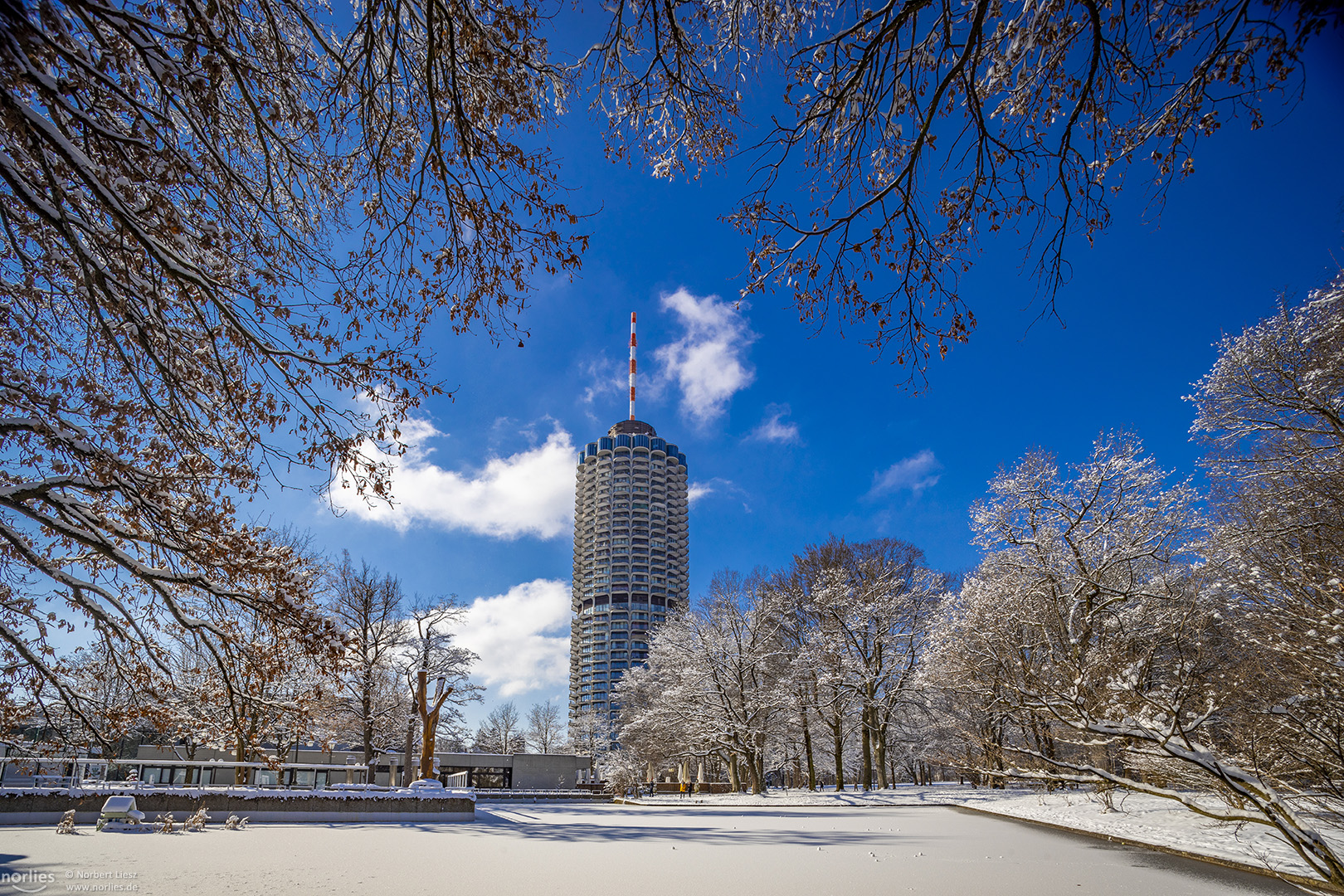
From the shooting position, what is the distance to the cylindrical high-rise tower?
107 meters

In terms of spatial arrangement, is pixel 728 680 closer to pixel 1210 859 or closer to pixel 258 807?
pixel 258 807

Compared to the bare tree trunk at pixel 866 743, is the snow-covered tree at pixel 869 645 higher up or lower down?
higher up

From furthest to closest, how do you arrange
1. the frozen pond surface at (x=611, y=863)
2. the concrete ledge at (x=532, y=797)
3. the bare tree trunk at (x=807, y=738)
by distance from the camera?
the concrete ledge at (x=532, y=797) → the bare tree trunk at (x=807, y=738) → the frozen pond surface at (x=611, y=863)

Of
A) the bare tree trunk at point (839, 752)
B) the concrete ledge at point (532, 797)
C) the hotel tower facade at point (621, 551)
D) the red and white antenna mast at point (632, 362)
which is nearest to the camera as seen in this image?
the bare tree trunk at point (839, 752)

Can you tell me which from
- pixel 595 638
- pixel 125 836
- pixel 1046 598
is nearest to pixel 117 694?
pixel 125 836

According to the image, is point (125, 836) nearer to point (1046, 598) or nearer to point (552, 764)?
point (1046, 598)

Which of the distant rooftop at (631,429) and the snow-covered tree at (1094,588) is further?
the distant rooftop at (631,429)

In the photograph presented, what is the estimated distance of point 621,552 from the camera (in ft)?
369

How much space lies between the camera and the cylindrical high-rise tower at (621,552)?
350 ft

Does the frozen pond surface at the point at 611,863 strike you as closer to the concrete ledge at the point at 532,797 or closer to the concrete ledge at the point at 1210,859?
the concrete ledge at the point at 1210,859

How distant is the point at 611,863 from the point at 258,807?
12.5 metres

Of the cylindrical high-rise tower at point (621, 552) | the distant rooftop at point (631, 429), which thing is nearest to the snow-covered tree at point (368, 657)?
the cylindrical high-rise tower at point (621, 552)

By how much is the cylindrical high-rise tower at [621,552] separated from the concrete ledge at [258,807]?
84682 mm

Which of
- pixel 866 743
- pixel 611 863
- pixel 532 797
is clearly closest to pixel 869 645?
pixel 866 743
